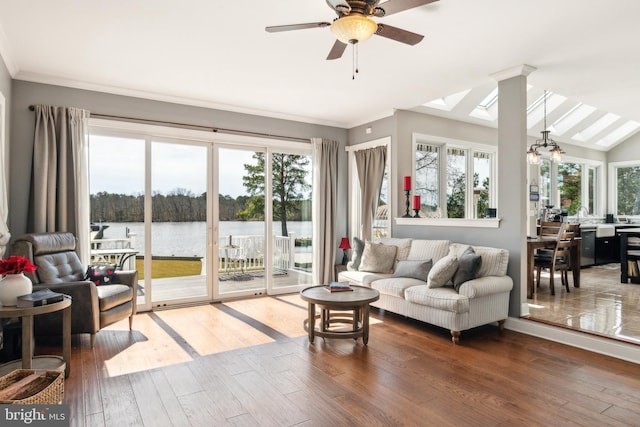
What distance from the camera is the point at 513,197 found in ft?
13.7

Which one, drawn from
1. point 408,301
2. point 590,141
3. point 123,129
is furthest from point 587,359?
point 590,141

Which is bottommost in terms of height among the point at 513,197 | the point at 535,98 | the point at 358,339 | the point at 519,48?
the point at 358,339

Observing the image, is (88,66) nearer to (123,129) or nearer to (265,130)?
(123,129)

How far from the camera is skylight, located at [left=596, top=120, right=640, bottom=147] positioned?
8484mm

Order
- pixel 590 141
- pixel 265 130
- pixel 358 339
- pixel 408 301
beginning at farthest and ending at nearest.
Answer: pixel 590 141 → pixel 265 130 → pixel 408 301 → pixel 358 339

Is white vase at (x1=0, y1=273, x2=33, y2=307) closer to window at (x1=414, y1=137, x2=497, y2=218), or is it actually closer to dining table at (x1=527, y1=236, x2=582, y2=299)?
window at (x1=414, y1=137, x2=497, y2=218)

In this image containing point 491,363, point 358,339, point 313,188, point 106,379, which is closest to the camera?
point 106,379

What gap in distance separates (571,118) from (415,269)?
5561mm

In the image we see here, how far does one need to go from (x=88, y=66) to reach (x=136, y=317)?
2.89 meters

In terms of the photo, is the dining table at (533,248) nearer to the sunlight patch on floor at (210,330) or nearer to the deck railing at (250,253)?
the deck railing at (250,253)

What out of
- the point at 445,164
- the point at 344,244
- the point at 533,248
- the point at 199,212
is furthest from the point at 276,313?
the point at 445,164

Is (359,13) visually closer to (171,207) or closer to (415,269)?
(415,269)

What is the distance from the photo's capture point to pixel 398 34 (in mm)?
2652

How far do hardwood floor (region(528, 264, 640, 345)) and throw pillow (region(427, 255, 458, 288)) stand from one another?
1032mm
